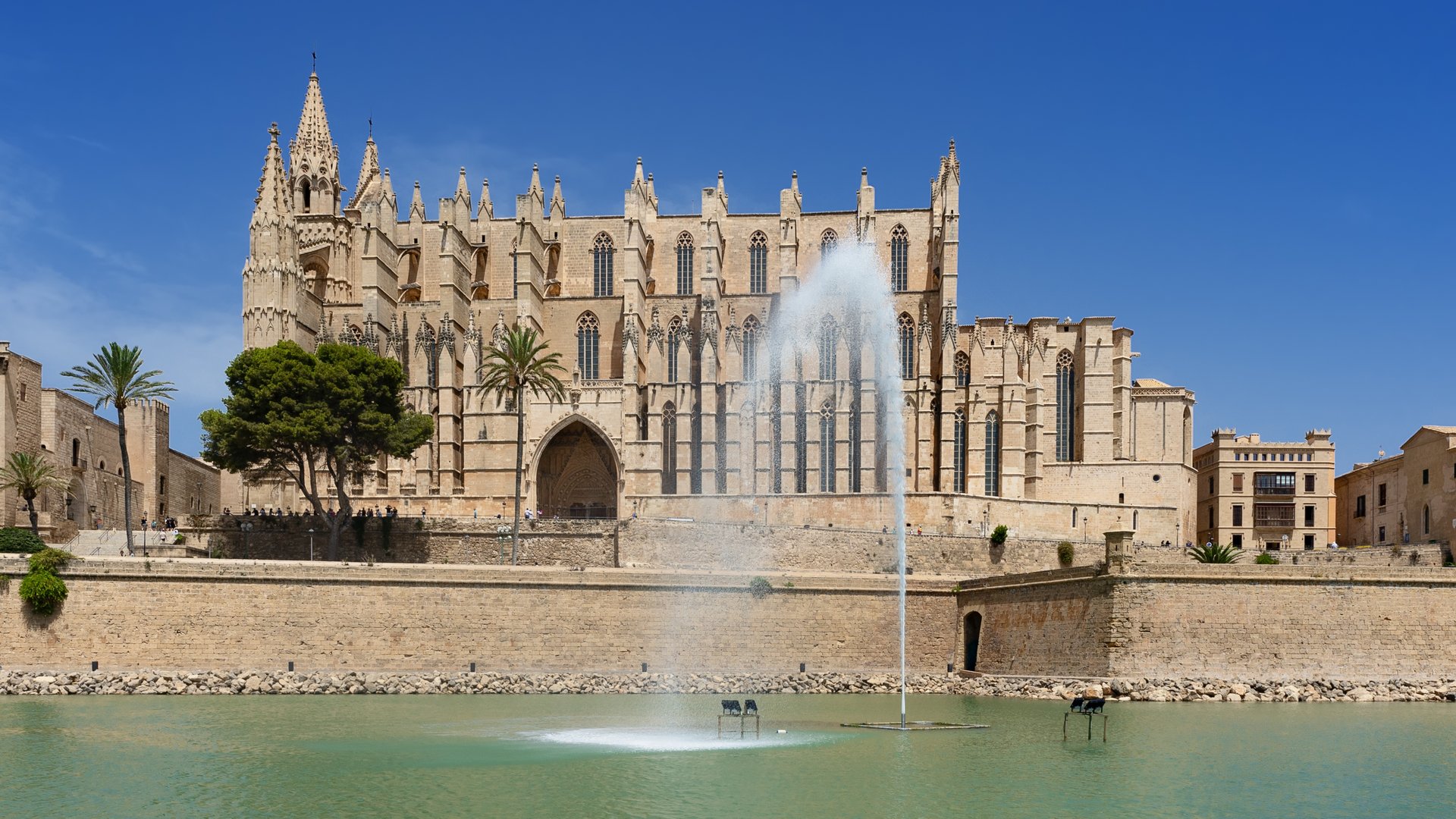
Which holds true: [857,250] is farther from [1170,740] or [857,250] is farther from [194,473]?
[1170,740]

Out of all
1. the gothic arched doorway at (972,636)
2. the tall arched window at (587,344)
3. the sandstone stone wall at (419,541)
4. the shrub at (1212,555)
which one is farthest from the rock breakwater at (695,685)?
the tall arched window at (587,344)

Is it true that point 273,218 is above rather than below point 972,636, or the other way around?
above

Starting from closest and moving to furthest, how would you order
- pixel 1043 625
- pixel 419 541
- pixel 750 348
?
pixel 1043 625
pixel 419 541
pixel 750 348

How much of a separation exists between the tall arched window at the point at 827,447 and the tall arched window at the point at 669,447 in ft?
19.7

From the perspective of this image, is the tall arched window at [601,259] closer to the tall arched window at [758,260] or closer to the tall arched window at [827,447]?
the tall arched window at [758,260]

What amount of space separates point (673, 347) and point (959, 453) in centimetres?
1288

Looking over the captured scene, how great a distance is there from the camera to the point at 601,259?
64375 mm

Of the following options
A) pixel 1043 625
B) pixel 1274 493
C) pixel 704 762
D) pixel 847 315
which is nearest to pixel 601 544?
pixel 847 315

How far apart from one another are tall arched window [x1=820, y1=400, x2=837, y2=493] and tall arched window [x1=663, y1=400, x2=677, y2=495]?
6003 millimetres

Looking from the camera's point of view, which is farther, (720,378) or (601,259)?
(601,259)

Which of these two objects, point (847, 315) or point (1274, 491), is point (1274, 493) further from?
point (847, 315)

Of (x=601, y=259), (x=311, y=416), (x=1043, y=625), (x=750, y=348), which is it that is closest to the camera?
(x=1043, y=625)

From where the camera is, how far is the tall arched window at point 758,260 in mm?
63094

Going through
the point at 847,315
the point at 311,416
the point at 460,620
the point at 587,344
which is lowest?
the point at 460,620
